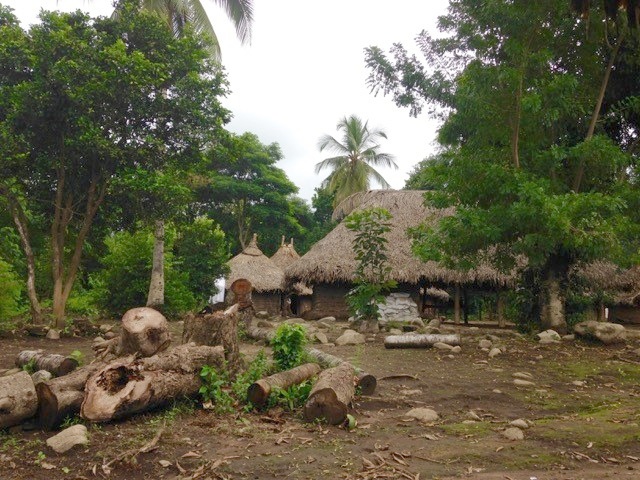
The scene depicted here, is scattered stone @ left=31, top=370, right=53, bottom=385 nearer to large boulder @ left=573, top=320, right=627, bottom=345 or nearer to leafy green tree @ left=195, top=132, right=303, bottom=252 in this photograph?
large boulder @ left=573, top=320, right=627, bottom=345

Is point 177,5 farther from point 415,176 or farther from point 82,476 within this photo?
point 415,176

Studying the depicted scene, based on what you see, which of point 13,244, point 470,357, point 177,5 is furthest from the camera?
point 177,5

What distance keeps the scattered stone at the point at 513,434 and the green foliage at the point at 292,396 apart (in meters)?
1.85

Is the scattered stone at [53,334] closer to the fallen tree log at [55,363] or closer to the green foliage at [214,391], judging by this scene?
the fallen tree log at [55,363]

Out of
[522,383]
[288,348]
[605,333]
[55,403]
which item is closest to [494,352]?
[522,383]

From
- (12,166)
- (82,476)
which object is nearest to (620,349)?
(82,476)

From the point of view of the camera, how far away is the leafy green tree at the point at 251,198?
103ft

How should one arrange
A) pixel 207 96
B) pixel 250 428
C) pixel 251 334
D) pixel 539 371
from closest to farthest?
1. pixel 250 428
2. pixel 539 371
3. pixel 251 334
4. pixel 207 96

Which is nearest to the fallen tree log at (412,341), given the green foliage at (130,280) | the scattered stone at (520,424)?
the scattered stone at (520,424)

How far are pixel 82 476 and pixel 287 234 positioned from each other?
30981mm

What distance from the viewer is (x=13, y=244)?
51.5 ft

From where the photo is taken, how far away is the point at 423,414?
5461mm

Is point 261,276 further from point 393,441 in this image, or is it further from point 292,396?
point 393,441

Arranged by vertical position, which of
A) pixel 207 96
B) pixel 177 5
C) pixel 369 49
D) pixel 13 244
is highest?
pixel 177 5
